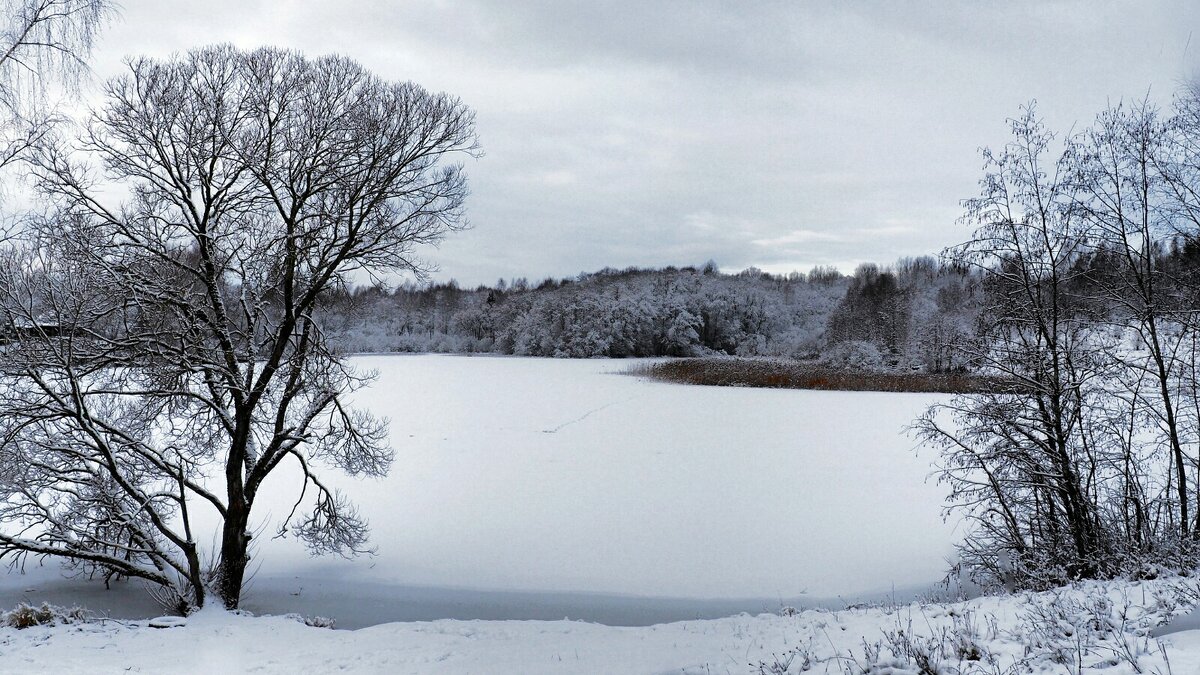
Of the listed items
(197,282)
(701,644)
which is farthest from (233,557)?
(701,644)

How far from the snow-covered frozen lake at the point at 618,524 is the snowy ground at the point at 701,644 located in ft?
7.10

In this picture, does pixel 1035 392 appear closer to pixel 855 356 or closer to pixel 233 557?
pixel 233 557

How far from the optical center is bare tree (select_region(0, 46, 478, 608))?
31.4ft

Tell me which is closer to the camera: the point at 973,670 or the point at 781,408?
the point at 973,670

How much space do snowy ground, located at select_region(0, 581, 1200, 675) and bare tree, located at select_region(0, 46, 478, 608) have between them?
2.22 meters

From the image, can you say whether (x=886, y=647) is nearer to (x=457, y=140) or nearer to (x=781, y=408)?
(x=457, y=140)

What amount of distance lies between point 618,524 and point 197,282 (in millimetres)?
10322

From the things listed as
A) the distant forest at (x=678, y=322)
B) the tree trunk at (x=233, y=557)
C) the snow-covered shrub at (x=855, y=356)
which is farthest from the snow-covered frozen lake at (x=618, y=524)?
the distant forest at (x=678, y=322)

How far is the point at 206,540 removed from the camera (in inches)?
562

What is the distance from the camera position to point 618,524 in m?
15.8

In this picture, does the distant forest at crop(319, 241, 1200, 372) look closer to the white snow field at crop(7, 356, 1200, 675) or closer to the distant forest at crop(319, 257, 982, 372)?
the distant forest at crop(319, 257, 982, 372)

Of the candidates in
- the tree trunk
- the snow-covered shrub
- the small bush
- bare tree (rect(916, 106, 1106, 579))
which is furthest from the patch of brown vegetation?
the small bush

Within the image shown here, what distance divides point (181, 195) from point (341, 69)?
3554mm

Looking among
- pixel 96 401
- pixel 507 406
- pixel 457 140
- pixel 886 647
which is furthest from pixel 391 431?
pixel 886 647
